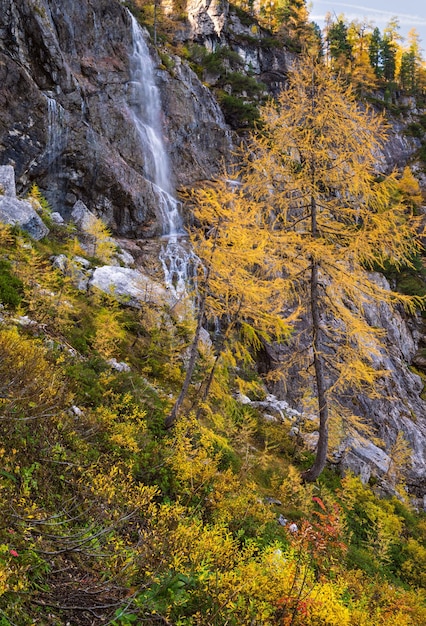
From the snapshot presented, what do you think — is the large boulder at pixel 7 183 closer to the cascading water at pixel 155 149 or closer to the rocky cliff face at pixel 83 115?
the rocky cliff face at pixel 83 115

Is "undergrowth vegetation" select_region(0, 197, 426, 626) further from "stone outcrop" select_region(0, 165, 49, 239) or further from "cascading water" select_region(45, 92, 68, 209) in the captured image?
"cascading water" select_region(45, 92, 68, 209)

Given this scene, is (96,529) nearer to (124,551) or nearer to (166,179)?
(124,551)

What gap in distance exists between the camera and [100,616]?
7.57 ft

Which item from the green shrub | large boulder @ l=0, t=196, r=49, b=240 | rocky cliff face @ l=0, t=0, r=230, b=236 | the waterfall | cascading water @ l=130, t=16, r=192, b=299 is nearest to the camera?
the green shrub

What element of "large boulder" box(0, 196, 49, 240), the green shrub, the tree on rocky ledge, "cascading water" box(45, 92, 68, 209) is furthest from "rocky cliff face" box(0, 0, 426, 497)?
the green shrub

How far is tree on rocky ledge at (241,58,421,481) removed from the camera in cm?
703

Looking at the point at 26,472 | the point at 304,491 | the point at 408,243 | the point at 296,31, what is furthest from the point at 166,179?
the point at 296,31

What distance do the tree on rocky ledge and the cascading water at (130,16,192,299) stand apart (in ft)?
35.3

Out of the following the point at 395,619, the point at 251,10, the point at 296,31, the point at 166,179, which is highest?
the point at 251,10

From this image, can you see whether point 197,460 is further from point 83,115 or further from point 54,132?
point 83,115

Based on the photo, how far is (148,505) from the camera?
153 inches

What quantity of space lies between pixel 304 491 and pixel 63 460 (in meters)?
4.64

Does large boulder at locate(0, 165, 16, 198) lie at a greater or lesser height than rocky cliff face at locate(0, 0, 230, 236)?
lesser

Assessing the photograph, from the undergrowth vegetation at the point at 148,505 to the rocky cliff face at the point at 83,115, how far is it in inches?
413
